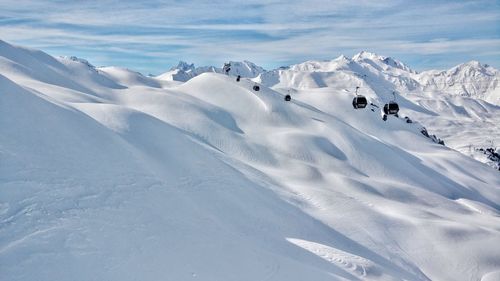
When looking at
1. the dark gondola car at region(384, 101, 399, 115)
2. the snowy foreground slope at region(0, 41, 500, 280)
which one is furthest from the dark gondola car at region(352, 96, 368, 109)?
the snowy foreground slope at region(0, 41, 500, 280)

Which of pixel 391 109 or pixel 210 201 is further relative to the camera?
pixel 391 109

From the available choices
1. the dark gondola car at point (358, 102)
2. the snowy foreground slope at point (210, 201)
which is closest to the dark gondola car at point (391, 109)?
the dark gondola car at point (358, 102)

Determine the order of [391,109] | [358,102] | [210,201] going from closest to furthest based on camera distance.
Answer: [210,201]
[391,109]
[358,102]

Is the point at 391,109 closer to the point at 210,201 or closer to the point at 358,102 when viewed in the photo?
the point at 358,102

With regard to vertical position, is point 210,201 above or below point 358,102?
below

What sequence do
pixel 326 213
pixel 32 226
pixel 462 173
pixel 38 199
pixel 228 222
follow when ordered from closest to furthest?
pixel 32 226
pixel 38 199
pixel 228 222
pixel 326 213
pixel 462 173

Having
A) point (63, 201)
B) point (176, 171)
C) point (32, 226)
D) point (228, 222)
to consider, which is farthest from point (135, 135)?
point (32, 226)

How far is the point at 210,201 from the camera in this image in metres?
33.6

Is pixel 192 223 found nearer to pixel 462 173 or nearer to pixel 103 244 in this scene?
pixel 103 244

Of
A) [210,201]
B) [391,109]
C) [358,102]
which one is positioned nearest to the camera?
[210,201]

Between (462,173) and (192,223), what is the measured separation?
74478mm

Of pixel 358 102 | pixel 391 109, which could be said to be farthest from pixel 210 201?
pixel 391 109

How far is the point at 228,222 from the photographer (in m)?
30.7

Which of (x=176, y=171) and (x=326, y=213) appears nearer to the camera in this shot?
(x=176, y=171)
